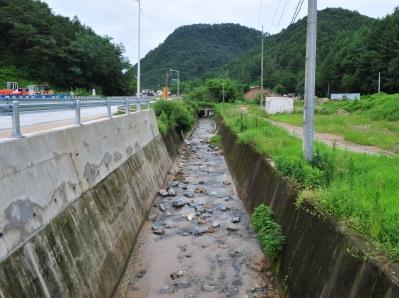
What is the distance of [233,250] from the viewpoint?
533 inches

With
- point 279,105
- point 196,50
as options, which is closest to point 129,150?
point 279,105

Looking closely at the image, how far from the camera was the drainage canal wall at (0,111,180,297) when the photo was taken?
6.81 metres

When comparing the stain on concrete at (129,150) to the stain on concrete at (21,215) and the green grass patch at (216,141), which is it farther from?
the green grass patch at (216,141)

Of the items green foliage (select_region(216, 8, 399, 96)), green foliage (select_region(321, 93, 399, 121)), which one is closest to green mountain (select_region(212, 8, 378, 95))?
green foliage (select_region(216, 8, 399, 96))

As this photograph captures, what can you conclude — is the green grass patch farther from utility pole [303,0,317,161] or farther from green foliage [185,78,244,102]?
green foliage [185,78,244,102]

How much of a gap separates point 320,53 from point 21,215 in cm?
10113

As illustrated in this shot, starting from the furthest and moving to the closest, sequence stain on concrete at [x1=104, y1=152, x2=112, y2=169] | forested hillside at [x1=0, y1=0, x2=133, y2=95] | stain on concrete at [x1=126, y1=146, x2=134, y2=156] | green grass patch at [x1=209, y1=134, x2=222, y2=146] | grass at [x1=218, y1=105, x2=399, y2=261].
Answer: forested hillside at [x1=0, y1=0, x2=133, y2=95] → green grass patch at [x1=209, y1=134, x2=222, y2=146] → stain on concrete at [x1=126, y1=146, x2=134, y2=156] → stain on concrete at [x1=104, y1=152, x2=112, y2=169] → grass at [x1=218, y1=105, x2=399, y2=261]

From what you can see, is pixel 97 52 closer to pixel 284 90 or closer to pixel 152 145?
pixel 152 145

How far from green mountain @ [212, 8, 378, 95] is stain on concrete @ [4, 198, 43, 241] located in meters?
63.8

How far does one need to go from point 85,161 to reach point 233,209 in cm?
832

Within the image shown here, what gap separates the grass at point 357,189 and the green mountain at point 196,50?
116 metres

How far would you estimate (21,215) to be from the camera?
7.18m

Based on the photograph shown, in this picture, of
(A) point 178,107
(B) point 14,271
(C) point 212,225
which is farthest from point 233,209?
(A) point 178,107

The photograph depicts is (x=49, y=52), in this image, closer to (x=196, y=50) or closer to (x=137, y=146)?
(x=137, y=146)
